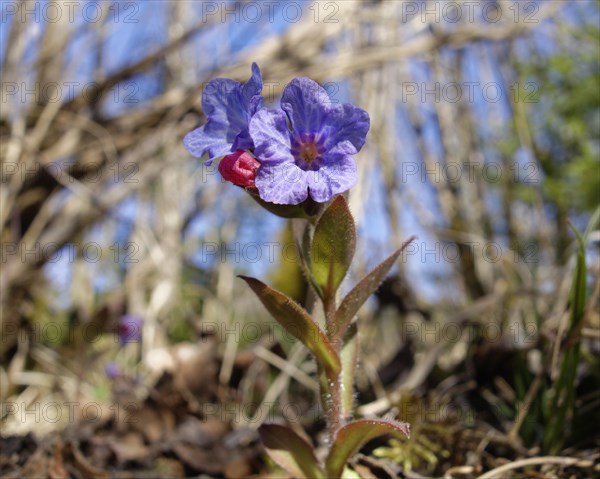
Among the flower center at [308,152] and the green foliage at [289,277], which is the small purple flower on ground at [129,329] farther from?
the flower center at [308,152]

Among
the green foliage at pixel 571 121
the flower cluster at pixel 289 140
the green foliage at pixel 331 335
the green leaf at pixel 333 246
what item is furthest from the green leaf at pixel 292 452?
the green foliage at pixel 571 121

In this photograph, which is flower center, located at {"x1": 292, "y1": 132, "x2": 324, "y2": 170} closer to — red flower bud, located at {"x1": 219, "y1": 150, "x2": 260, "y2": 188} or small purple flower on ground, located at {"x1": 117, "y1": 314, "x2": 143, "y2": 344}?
red flower bud, located at {"x1": 219, "y1": 150, "x2": 260, "y2": 188}

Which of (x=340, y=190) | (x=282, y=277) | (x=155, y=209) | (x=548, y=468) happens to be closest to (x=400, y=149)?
(x=282, y=277)

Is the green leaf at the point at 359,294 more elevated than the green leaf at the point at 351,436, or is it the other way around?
the green leaf at the point at 359,294

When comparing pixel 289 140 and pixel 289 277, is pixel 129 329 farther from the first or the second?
pixel 289 140

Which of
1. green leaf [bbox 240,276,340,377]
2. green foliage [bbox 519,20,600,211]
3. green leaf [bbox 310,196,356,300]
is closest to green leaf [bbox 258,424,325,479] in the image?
green leaf [bbox 240,276,340,377]

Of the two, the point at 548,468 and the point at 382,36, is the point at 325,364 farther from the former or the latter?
the point at 382,36
